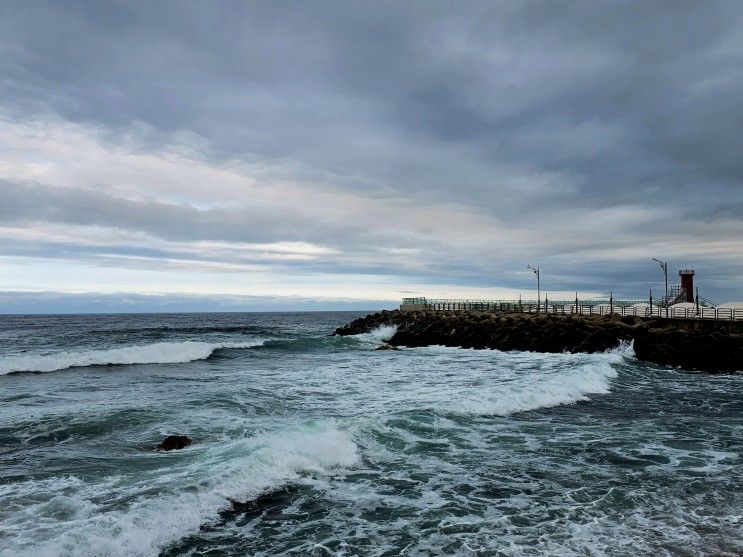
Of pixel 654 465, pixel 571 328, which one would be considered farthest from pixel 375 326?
pixel 654 465

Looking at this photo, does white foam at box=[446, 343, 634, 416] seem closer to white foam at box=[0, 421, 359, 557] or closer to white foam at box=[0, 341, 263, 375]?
white foam at box=[0, 421, 359, 557]

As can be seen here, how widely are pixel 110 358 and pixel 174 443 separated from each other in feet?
79.8

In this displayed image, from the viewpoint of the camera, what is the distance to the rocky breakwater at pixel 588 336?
28.7 m

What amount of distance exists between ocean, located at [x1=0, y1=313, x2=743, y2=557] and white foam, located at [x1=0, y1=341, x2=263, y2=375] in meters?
9.87

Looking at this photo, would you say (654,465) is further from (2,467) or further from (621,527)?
(2,467)

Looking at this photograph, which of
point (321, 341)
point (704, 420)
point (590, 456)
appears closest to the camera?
point (590, 456)

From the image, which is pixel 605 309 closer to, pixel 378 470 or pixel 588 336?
pixel 588 336

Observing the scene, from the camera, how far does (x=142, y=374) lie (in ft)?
87.4

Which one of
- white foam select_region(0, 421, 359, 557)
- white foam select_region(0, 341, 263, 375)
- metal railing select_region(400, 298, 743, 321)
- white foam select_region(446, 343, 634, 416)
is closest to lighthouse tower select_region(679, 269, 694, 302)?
metal railing select_region(400, 298, 743, 321)

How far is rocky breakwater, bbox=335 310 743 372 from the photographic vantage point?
28.7m

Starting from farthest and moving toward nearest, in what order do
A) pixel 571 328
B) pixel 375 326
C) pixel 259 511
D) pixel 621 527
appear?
pixel 375 326
pixel 571 328
pixel 259 511
pixel 621 527

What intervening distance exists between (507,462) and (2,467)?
9744 mm

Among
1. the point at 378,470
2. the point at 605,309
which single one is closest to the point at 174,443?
the point at 378,470

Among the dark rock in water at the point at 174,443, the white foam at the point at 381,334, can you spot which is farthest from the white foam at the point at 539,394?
the white foam at the point at 381,334
